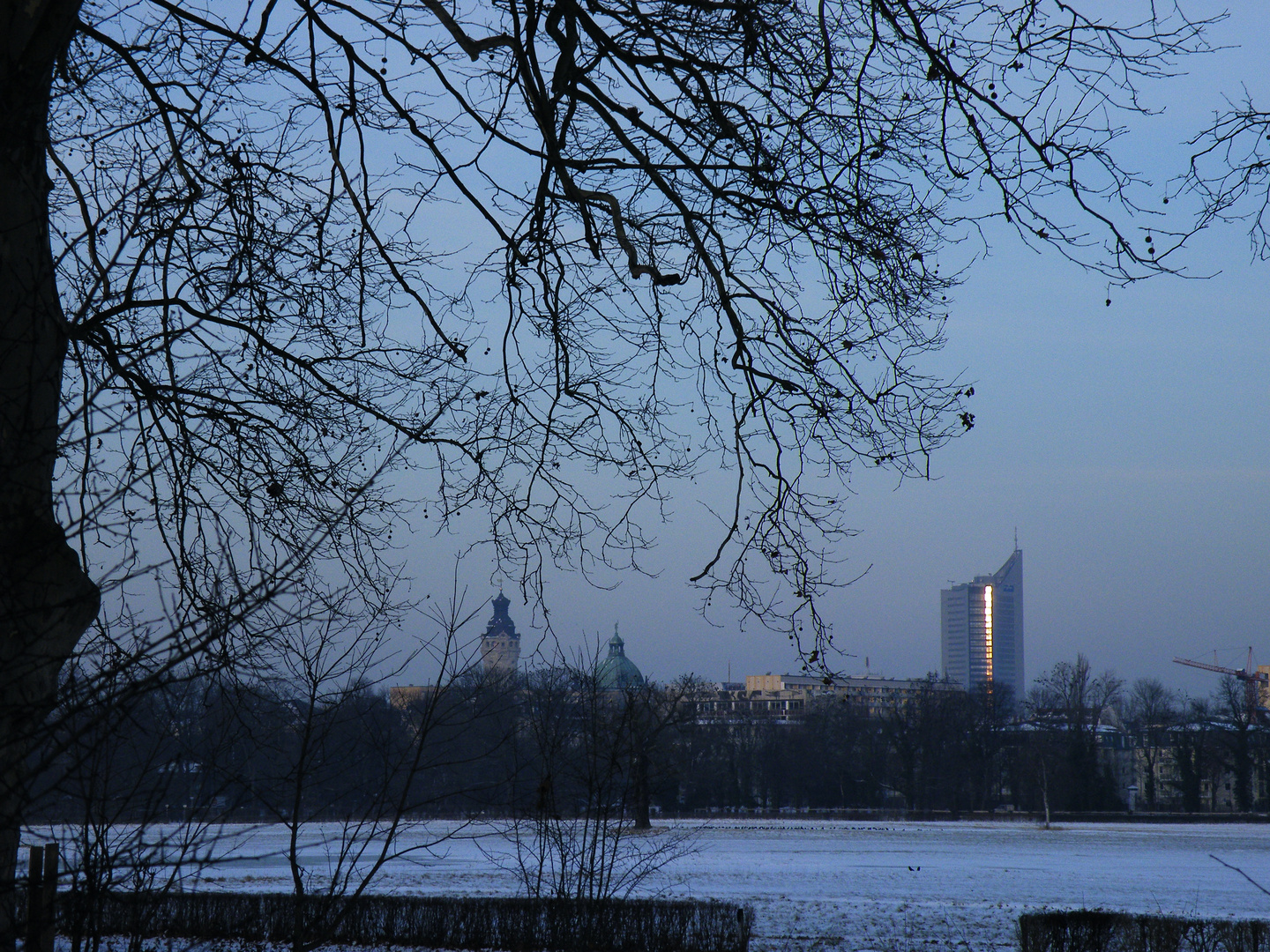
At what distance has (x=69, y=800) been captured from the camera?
395 cm

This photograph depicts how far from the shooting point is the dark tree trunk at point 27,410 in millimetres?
3121

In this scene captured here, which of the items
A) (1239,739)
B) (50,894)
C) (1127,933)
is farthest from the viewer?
(1239,739)

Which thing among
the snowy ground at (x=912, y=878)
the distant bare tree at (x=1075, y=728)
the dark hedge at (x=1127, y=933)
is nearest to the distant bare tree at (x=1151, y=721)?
the distant bare tree at (x=1075, y=728)

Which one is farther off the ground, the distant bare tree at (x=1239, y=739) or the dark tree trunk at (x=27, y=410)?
the dark tree trunk at (x=27, y=410)

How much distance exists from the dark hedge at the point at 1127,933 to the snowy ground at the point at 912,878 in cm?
156

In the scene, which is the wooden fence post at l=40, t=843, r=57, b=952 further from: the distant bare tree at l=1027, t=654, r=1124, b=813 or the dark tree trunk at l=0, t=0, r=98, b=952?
the distant bare tree at l=1027, t=654, r=1124, b=813

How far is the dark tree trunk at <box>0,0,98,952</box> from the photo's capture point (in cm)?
312

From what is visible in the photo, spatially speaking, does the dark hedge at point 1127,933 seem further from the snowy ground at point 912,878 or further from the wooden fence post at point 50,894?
the wooden fence post at point 50,894

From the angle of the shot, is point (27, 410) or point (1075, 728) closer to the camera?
point (27, 410)

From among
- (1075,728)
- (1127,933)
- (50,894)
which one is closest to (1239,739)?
(1075,728)

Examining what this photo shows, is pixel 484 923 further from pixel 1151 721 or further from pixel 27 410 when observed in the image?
pixel 1151 721

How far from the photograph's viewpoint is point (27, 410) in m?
2.80

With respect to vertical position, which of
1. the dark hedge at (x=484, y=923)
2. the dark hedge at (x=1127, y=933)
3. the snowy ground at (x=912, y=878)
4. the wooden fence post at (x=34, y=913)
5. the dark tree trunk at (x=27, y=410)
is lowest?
the snowy ground at (x=912, y=878)

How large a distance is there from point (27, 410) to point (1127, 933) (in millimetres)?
14693
